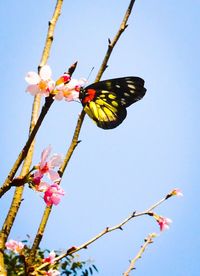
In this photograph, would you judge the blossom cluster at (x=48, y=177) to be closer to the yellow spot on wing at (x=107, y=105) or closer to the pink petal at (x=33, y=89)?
the pink petal at (x=33, y=89)

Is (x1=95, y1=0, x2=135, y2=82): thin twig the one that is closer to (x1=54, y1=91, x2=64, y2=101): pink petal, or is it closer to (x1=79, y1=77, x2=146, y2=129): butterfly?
(x1=79, y1=77, x2=146, y2=129): butterfly

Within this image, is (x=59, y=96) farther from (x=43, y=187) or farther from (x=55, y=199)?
(x=55, y=199)

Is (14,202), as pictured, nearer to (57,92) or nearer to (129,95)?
(57,92)

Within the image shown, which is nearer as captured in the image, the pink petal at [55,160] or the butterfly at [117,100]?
the pink petal at [55,160]

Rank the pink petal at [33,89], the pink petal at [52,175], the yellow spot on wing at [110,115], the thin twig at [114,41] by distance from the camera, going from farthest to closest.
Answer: the yellow spot on wing at [110,115] → the thin twig at [114,41] → the pink petal at [52,175] → the pink petal at [33,89]

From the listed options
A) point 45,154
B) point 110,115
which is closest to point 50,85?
point 45,154

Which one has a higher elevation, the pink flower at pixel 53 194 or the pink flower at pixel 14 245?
the pink flower at pixel 53 194

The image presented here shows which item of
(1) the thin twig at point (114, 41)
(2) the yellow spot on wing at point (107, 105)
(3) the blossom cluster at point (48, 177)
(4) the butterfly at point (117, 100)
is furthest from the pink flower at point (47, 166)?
(2) the yellow spot on wing at point (107, 105)

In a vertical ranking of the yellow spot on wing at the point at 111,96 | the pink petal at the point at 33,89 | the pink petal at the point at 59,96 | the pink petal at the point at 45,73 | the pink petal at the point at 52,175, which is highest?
the yellow spot on wing at the point at 111,96

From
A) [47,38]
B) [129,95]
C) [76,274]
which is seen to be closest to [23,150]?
[47,38]

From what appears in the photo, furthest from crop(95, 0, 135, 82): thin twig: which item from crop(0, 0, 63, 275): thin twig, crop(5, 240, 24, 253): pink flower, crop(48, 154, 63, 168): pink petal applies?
crop(5, 240, 24, 253): pink flower
